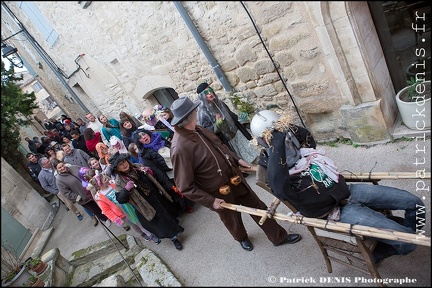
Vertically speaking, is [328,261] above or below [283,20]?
below

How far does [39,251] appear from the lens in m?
4.21

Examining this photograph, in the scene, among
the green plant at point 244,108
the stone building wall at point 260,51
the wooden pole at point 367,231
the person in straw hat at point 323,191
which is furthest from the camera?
the green plant at point 244,108

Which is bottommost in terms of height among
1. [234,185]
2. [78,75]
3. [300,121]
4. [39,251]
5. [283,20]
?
[300,121]

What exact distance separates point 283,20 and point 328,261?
2910 millimetres

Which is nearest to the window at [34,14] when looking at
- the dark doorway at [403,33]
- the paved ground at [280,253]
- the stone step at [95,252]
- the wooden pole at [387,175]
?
the paved ground at [280,253]

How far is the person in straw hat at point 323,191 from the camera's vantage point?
90.2 inches

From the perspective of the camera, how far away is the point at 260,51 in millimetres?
4344

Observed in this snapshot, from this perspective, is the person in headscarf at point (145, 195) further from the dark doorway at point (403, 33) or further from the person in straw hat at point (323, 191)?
the dark doorway at point (403, 33)

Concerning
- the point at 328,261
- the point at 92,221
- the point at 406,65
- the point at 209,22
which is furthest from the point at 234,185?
the point at 92,221

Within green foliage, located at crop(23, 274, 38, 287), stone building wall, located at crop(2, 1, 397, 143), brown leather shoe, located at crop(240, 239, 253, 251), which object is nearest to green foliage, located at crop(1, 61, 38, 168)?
stone building wall, located at crop(2, 1, 397, 143)

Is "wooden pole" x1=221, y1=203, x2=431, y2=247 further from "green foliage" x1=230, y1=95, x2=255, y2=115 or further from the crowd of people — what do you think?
"green foliage" x1=230, y1=95, x2=255, y2=115

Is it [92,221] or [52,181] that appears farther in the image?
[92,221]

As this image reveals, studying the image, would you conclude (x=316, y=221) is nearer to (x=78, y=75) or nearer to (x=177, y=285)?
(x=177, y=285)

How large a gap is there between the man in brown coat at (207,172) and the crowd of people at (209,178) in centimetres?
1
